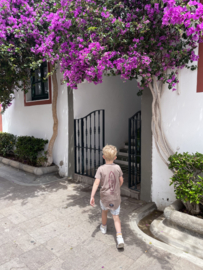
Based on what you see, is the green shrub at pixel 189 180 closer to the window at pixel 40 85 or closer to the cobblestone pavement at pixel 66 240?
the cobblestone pavement at pixel 66 240

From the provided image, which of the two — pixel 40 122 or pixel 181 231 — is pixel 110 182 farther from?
pixel 40 122

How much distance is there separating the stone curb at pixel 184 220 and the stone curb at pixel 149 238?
319mm

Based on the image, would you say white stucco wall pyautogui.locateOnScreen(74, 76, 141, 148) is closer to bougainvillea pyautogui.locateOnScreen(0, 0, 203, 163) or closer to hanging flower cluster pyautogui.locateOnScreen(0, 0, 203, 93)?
bougainvillea pyautogui.locateOnScreen(0, 0, 203, 163)

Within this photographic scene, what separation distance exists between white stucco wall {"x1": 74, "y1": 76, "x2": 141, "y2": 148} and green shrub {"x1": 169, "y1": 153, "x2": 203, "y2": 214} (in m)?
3.30

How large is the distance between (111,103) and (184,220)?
14.2 feet

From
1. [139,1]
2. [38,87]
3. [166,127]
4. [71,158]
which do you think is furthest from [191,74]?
[38,87]

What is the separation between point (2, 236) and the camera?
2.90m

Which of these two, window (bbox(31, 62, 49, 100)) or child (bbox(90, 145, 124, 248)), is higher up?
window (bbox(31, 62, 49, 100))

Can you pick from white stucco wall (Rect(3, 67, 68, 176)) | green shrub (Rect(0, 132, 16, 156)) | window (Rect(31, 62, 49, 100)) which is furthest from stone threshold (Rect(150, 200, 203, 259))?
Result: green shrub (Rect(0, 132, 16, 156))

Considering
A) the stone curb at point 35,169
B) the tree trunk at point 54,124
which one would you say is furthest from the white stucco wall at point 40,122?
the stone curb at point 35,169

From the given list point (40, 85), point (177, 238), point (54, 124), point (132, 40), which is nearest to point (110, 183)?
point (177, 238)

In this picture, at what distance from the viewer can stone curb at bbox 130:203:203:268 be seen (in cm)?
242

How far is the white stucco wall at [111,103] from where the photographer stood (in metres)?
5.56

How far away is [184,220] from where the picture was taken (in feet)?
8.71
